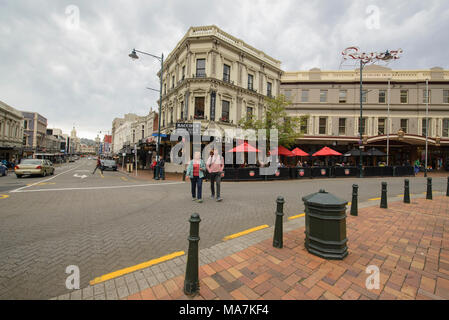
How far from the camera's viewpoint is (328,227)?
2914 millimetres

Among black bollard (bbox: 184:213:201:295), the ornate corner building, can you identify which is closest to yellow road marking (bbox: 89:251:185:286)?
black bollard (bbox: 184:213:201:295)

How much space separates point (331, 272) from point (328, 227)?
0.63 m

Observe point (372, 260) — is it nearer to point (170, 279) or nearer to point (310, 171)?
point (170, 279)

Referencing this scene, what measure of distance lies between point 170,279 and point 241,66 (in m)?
22.3

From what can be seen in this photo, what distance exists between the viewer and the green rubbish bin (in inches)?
113

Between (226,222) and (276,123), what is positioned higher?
(276,123)

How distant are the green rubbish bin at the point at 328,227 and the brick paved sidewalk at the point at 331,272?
138 mm

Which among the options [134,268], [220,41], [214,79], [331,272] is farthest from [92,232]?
[220,41]

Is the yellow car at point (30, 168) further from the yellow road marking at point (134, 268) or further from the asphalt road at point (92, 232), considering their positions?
the yellow road marking at point (134, 268)

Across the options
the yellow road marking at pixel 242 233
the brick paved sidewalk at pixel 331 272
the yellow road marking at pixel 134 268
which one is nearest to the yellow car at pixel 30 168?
the yellow road marking at pixel 134 268

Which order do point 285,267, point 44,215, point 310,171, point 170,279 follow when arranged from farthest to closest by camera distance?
1. point 310,171
2. point 44,215
3. point 285,267
4. point 170,279

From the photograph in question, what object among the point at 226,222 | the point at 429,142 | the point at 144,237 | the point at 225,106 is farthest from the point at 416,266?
the point at 429,142

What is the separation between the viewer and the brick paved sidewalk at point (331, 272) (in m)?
2.15
